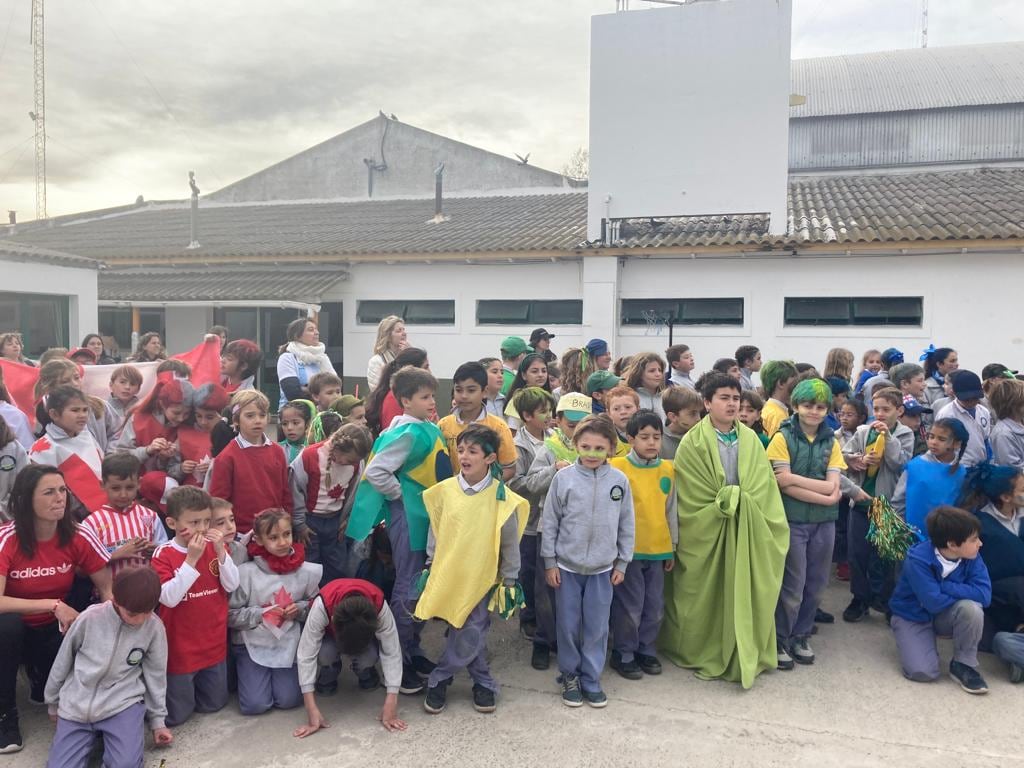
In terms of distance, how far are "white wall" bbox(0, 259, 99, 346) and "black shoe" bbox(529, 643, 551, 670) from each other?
465 inches

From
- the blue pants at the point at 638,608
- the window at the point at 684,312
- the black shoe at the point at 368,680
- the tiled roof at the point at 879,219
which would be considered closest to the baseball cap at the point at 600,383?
the blue pants at the point at 638,608

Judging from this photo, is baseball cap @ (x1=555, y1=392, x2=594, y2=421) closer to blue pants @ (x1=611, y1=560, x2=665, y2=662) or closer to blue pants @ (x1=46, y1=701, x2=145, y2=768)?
blue pants @ (x1=611, y1=560, x2=665, y2=662)

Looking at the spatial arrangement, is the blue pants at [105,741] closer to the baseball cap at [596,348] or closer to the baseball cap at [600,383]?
the baseball cap at [600,383]

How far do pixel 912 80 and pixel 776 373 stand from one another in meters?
21.5

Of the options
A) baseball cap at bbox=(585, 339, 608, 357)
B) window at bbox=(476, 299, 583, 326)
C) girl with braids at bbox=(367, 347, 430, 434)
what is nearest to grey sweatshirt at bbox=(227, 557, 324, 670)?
girl with braids at bbox=(367, 347, 430, 434)

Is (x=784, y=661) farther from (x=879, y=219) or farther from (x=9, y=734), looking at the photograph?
(x=879, y=219)

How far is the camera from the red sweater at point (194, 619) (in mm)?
3686

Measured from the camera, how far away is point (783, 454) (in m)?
4.50

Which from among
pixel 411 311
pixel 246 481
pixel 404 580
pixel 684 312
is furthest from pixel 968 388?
pixel 411 311

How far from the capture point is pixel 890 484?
202 inches

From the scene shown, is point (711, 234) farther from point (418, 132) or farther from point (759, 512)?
point (418, 132)

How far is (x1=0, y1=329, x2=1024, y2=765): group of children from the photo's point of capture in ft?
12.1

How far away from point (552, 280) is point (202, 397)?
30.3ft

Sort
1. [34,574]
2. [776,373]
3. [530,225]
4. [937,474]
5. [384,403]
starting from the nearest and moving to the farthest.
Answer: [34,574] → [937,474] → [384,403] → [776,373] → [530,225]
